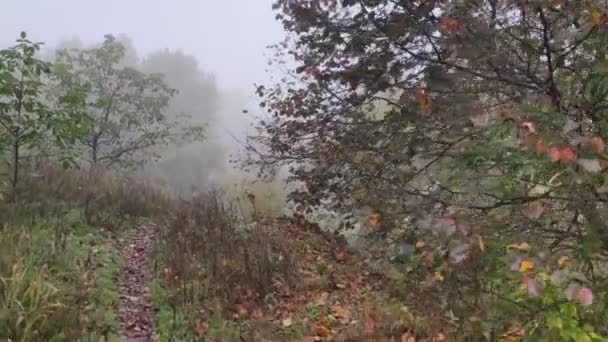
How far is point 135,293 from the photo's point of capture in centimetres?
513

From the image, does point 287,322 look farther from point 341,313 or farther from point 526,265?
point 526,265

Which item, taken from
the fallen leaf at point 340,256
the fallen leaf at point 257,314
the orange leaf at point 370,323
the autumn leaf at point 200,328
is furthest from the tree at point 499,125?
the fallen leaf at point 340,256

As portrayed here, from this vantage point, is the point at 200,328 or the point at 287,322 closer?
the point at 200,328

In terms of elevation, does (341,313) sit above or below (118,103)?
below

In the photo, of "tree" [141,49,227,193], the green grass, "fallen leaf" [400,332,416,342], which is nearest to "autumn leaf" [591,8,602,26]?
"fallen leaf" [400,332,416,342]

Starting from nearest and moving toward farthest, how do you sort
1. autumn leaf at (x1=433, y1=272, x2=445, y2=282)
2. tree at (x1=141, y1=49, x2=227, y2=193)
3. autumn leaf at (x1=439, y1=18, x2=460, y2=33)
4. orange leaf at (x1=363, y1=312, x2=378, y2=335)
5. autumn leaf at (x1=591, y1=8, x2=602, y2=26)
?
1. autumn leaf at (x1=591, y1=8, x2=602, y2=26)
2. autumn leaf at (x1=439, y1=18, x2=460, y2=33)
3. autumn leaf at (x1=433, y1=272, x2=445, y2=282)
4. orange leaf at (x1=363, y1=312, x2=378, y2=335)
5. tree at (x1=141, y1=49, x2=227, y2=193)

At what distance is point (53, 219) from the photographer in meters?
6.07

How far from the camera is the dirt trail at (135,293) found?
4.25 m

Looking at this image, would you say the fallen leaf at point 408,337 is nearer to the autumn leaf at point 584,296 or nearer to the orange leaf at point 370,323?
the orange leaf at point 370,323

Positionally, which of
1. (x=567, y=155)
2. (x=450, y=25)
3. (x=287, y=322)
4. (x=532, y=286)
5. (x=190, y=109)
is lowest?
(x=532, y=286)

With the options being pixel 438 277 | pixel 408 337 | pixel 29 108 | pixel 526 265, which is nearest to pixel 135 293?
pixel 29 108

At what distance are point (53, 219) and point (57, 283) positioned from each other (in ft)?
6.64

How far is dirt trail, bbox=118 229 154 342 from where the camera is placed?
4.25 metres

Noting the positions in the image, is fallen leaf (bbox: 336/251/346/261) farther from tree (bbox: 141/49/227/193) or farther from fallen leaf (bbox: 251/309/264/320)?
tree (bbox: 141/49/227/193)
